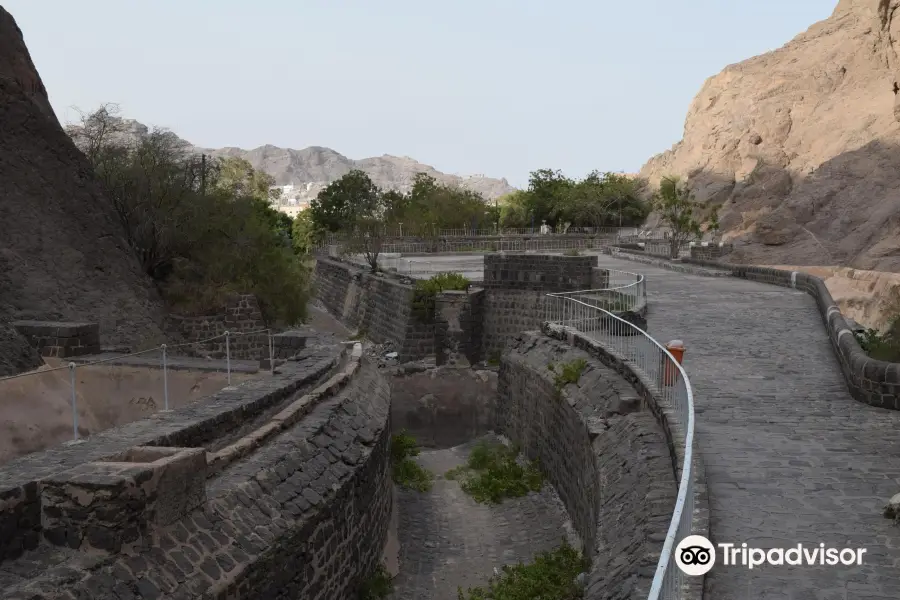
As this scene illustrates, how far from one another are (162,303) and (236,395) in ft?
37.4

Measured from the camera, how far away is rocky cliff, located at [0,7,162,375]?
17125mm

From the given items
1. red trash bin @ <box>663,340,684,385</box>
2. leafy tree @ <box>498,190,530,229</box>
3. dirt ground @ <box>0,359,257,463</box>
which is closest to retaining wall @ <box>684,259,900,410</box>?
red trash bin @ <box>663,340,684,385</box>

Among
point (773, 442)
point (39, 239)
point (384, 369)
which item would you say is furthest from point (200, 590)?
point (384, 369)

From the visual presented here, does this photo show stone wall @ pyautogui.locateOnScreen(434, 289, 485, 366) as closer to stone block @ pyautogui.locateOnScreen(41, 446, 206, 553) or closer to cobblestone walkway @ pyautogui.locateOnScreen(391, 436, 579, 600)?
cobblestone walkway @ pyautogui.locateOnScreen(391, 436, 579, 600)

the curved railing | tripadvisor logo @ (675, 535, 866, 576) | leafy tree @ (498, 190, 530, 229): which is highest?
leafy tree @ (498, 190, 530, 229)

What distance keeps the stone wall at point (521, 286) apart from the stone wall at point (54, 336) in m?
12.7

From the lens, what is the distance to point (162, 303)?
20.2 meters

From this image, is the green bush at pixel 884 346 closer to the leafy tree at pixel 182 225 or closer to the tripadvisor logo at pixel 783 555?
the tripadvisor logo at pixel 783 555

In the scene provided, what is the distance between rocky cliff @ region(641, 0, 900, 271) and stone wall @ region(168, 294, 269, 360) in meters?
30.3

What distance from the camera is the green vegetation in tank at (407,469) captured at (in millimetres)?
15000

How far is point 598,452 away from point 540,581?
1.83 meters

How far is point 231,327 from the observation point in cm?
2112

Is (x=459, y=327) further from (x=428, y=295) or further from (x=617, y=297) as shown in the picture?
(x=617, y=297)

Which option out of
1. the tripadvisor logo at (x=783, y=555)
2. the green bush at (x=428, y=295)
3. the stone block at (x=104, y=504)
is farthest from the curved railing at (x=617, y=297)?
the stone block at (x=104, y=504)
